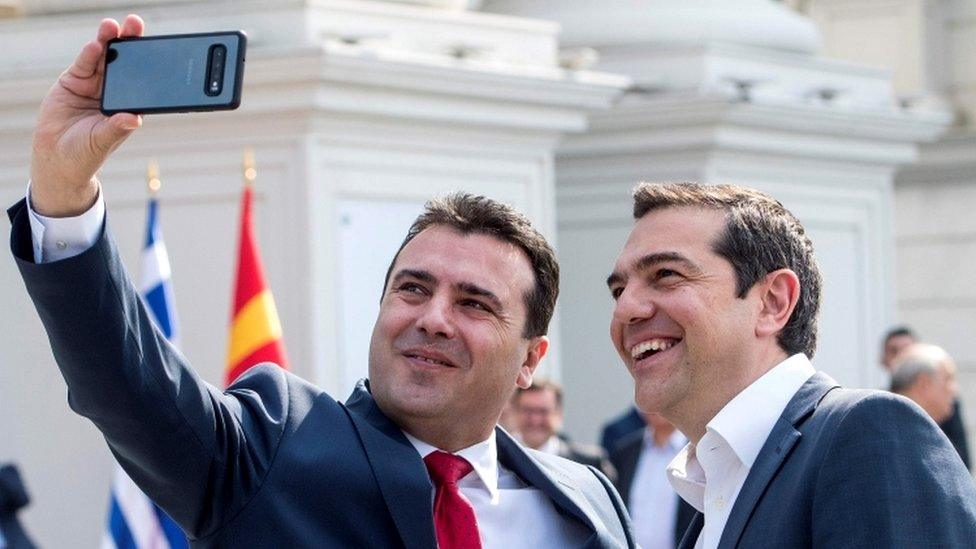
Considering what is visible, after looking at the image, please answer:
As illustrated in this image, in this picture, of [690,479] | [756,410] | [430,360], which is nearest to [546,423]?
[430,360]

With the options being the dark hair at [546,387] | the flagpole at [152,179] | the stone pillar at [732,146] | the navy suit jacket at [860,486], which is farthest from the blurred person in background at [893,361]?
the navy suit jacket at [860,486]

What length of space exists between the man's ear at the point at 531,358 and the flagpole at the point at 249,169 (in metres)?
3.28

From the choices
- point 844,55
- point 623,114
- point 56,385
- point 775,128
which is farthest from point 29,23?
point 844,55

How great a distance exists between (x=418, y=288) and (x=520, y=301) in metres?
0.25

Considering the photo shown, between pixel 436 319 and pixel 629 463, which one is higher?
pixel 436 319

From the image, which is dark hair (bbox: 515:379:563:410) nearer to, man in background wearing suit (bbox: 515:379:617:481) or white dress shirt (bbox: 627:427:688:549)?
man in background wearing suit (bbox: 515:379:617:481)

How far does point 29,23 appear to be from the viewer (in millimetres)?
8820

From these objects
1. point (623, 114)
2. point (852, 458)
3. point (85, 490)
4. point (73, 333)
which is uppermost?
point (623, 114)

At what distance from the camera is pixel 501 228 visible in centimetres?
472

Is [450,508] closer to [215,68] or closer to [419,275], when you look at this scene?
[419,275]

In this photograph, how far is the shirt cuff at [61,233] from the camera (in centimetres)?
379

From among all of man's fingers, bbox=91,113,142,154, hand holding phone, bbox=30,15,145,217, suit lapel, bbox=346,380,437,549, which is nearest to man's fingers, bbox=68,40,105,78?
hand holding phone, bbox=30,15,145,217

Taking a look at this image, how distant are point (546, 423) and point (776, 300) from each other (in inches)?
222

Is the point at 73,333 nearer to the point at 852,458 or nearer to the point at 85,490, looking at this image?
the point at 852,458
